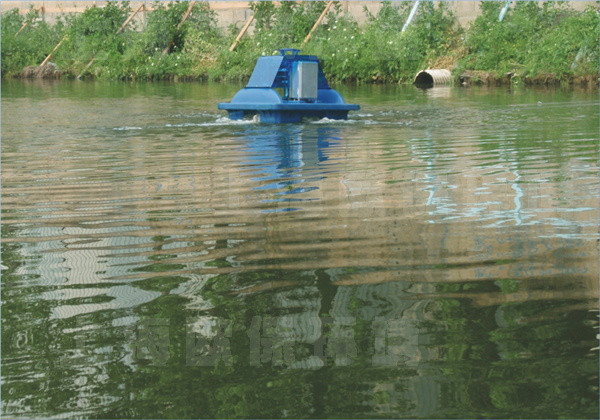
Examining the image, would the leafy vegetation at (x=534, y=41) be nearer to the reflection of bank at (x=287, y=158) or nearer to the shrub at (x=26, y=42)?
the reflection of bank at (x=287, y=158)

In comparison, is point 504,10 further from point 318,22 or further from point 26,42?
point 26,42

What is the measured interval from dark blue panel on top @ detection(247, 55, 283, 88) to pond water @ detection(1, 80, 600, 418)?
4.93m

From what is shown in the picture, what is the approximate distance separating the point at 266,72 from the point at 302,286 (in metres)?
10.2

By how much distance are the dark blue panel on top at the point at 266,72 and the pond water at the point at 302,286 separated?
4934 mm

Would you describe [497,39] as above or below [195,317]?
above

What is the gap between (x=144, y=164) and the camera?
8.55m

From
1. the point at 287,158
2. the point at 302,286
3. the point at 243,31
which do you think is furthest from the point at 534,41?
the point at 302,286

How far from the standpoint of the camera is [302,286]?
398cm

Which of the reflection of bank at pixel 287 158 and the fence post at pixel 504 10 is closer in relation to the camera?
the reflection of bank at pixel 287 158

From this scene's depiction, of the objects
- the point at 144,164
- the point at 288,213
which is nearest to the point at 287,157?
the point at 144,164

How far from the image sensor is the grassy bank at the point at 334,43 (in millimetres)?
26016

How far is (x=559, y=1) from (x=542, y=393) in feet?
87.6

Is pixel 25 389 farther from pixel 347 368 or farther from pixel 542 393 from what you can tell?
pixel 542 393

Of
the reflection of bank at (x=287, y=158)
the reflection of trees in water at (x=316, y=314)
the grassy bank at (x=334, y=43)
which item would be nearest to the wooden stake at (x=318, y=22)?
the grassy bank at (x=334, y=43)
